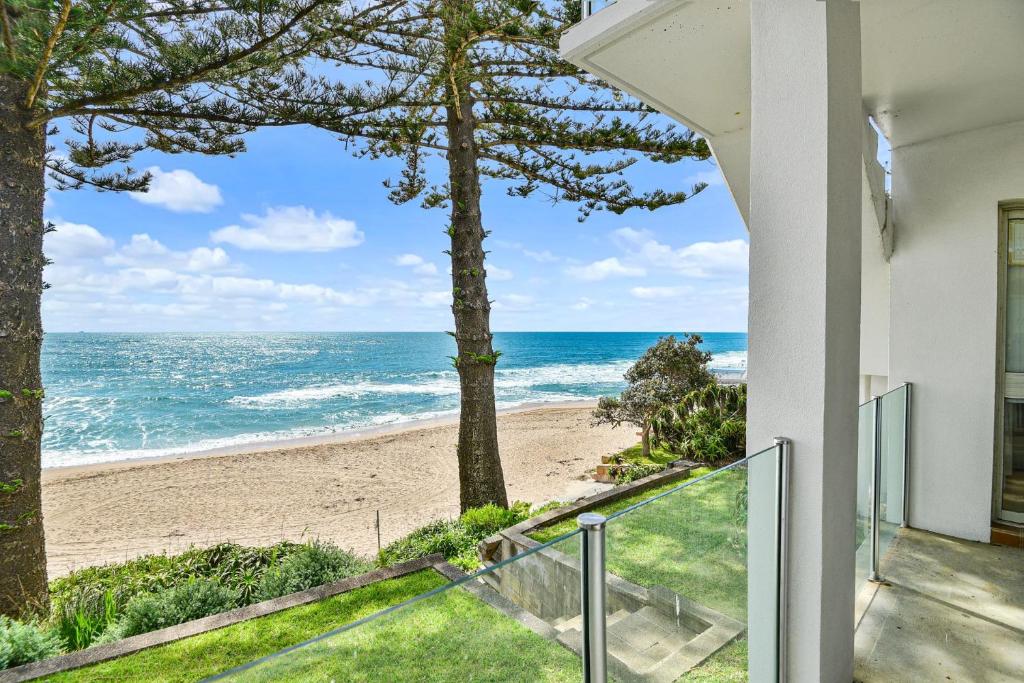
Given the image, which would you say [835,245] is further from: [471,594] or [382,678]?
[382,678]

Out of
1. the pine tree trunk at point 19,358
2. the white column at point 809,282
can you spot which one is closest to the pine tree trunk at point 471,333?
the pine tree trunk at point 19,358

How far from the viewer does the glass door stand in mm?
3205

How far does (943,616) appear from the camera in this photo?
242cm

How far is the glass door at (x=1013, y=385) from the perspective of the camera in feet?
10.5

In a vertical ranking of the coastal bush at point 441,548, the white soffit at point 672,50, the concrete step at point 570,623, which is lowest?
the coastal bush at point 441,548

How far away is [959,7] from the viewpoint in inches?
81.9

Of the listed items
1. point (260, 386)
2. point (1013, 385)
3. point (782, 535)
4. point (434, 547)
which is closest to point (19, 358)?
point (434, 547)

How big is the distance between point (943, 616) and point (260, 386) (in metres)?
32.4

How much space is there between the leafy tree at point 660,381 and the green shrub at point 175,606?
6922mm

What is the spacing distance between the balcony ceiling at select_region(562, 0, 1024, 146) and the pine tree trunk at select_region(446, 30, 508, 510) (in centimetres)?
361

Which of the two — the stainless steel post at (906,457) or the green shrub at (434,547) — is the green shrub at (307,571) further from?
the stainless steel post at (906,457)

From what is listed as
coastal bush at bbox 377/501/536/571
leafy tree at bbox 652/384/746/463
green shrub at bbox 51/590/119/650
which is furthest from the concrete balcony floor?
green shrub at bbox 51/590/119/650

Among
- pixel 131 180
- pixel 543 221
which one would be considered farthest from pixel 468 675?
pixel 543 221

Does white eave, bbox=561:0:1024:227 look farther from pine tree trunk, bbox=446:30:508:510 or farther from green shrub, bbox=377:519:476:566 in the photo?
green shrub, bbox=377:519:476:566
